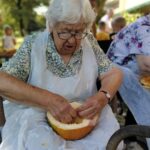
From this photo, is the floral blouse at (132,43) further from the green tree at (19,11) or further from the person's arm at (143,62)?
the green tree at (19,11)

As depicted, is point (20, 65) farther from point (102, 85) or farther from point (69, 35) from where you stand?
point (102, 85)

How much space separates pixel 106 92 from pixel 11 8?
2656 centimetres

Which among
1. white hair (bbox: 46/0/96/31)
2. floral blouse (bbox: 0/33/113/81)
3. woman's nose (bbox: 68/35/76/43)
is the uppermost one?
white hair (bbox: 46/0/96/31)

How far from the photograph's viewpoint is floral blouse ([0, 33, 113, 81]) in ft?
7.76

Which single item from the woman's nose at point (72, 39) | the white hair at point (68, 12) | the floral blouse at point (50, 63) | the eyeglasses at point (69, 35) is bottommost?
the floral blouse at point (50, 63)

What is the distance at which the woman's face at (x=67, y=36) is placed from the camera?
233 centimetres

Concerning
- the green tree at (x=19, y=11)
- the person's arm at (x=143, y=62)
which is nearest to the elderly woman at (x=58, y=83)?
the person's arm at (x=143, y=62)

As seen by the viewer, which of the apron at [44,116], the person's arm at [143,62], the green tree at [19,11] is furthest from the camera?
the green tree at [19,11]

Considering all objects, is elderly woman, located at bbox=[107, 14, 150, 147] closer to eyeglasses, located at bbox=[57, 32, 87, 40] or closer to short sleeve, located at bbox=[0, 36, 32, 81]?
eyeglasses, located at bbox=[57, 32, 87, 40]

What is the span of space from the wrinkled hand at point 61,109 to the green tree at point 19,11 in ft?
85.4

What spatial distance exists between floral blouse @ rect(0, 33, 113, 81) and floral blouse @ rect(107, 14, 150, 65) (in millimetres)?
358

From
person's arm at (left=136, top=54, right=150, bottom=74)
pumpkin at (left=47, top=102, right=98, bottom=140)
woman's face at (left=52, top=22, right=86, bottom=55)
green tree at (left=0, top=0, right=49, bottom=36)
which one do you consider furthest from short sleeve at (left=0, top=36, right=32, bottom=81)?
green tree at (left=0, top=0, right=49, bottom=36)

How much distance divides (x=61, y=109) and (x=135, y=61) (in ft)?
3.04

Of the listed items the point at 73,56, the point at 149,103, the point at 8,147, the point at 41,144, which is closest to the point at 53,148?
the point at 41,144
